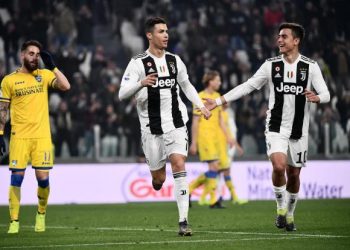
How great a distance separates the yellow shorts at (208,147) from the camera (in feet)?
57.6

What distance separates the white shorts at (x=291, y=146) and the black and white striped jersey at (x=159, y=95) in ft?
3.71

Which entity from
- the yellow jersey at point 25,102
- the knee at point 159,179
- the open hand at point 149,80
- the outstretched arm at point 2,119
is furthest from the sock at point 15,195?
the open hand at point 149,80

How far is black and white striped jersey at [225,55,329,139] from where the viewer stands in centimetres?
1112

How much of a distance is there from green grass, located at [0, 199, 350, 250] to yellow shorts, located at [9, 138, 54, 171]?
2.95 feet

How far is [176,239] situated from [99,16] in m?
16.0

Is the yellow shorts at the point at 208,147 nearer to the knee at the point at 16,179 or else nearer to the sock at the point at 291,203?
the sock at the point at 291,203

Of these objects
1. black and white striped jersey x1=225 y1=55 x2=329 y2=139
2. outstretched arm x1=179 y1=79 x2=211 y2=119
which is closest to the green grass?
black and white striped jersey x1=225 y1=55 x2=329 y2=139

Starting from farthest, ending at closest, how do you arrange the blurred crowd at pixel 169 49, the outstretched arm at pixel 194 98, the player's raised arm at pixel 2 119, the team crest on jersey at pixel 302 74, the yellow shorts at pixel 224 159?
the blurred crowd at pixel 169 49
the yellow shorts at pixel 224 159
the player's raised arm at pixel 2 119
the team crest on jersey at pixel 302 74
the outstretched arm at pixel 194 98

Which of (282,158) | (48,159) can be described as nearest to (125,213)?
(48,159)

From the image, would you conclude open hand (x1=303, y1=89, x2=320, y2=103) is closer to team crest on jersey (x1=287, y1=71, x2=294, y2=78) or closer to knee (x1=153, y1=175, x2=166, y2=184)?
team crest on jersey (x1=287, y1=71, x2=294, y2=78)

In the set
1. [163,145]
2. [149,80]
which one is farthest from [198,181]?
[149,80]

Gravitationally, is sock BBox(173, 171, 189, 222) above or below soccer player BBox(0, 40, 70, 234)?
below

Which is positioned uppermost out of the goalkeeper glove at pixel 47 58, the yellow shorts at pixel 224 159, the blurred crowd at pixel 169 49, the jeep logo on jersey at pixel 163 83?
the blurred crowd at pixel 169 49

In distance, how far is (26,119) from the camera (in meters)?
11.7
